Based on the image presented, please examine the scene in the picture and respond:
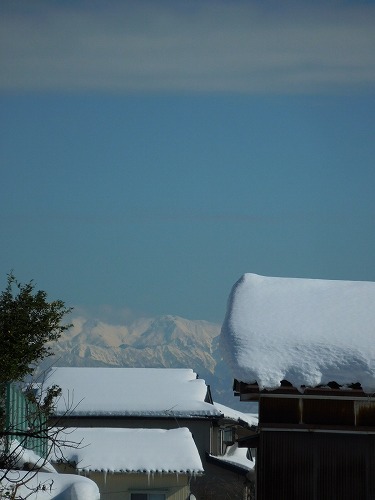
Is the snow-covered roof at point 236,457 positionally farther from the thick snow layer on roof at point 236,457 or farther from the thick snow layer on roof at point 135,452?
the thick snow layer on roof at point 135,452

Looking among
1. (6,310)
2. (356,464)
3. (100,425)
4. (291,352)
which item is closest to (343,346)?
(291,352)

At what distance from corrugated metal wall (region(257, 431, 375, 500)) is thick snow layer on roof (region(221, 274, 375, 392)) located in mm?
1082

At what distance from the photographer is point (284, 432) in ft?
46.0

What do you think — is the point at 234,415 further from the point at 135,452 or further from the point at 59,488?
the point at 59,488

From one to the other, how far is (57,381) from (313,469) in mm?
35223

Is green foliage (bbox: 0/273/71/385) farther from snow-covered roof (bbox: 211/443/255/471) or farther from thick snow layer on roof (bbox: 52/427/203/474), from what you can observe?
snow-covered roof (bbox: 211/443/255/471)

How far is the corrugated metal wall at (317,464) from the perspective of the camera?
45.6ft

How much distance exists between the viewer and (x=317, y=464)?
551 inches

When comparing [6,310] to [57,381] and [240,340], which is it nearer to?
[240,340]

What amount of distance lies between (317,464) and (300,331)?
1795 mm

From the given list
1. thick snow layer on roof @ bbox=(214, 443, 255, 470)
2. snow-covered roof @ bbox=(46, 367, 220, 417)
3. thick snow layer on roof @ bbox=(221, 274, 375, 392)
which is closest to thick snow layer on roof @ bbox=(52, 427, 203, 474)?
snow-covered roof @ bbox=(46, 367, 220, 417)

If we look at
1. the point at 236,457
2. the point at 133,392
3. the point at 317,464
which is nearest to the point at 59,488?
the point at 317,464

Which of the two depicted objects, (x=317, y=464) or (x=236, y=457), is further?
(x=236, y=457)

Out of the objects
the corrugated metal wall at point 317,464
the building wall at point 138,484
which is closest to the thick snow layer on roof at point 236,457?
the building wall at point 138,484
